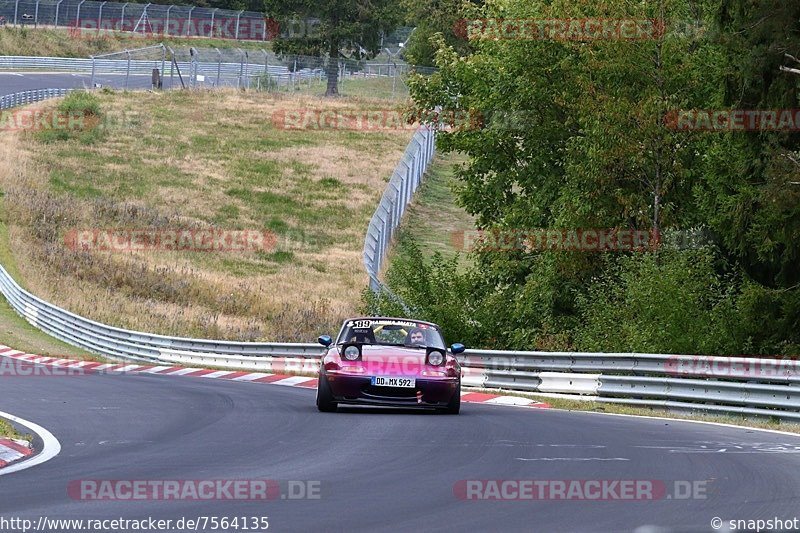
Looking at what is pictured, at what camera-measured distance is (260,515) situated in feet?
26.7

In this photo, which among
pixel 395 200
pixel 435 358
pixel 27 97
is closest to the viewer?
pixel 435 358

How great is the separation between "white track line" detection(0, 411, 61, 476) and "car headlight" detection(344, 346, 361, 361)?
403cm

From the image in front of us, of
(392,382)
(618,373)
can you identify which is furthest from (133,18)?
(392,382)

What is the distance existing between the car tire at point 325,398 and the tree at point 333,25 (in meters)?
68.5

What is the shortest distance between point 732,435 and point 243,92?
→ 73864mm

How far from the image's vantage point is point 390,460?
11289mm

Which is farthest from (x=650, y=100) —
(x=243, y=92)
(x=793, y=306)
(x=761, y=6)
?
(x=243, y=92)

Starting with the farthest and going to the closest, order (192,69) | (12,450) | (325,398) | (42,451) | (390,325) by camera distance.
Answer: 1. (192,69)
2. (390,325)
3. (325,398)
4. (42,451)
5. (12,450)

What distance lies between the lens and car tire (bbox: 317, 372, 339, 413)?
54.7 feet

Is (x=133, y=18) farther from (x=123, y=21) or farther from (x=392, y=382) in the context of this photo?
(x=392, y=382)

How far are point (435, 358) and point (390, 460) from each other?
5.68 metres

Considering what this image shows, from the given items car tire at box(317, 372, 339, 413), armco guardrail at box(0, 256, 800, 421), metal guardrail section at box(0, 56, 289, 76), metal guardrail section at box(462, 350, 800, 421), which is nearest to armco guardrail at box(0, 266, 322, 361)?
armco guardrail at box(0, 256, 800, 421)

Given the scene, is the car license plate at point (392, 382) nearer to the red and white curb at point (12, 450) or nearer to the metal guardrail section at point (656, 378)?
the metal guardrail section at point (656, 378)

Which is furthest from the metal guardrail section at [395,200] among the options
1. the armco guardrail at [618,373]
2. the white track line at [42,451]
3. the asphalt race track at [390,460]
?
the white track line at [42,451]
